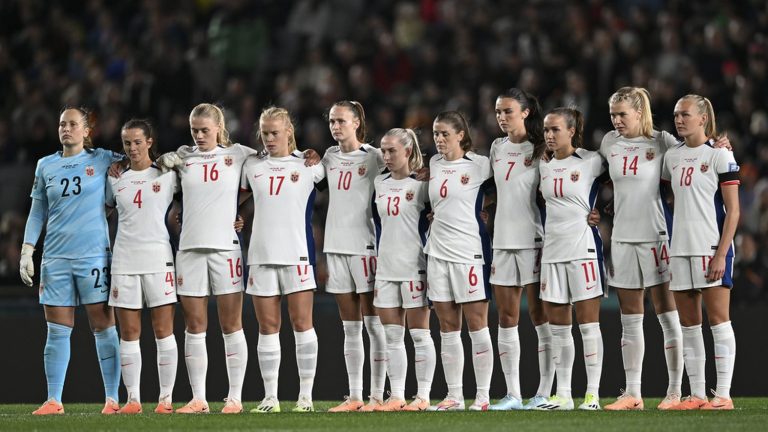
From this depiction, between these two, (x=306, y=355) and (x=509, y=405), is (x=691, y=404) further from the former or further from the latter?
(x=306, y=355)

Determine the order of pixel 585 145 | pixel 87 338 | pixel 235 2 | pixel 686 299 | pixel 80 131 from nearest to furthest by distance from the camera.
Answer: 1. pixel 686 299
2. pixel 80 131
3. pixel 87 338
4. pixel 585 145
5. pixel 235 2

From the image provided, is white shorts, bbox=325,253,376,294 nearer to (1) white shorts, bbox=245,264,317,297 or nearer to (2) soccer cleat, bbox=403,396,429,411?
(1) white shorts, bbox=245,264,317,297

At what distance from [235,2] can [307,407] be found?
961cm

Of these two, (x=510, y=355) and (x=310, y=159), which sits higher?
(x=310, y=159)

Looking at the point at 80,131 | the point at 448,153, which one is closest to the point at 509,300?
the point at 448,153

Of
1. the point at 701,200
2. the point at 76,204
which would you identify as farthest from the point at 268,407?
the point at 701,200

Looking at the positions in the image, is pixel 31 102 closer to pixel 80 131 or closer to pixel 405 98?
pixel 405 98

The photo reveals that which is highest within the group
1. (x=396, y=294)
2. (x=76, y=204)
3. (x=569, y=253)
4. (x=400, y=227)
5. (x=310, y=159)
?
(x=310, y=159)

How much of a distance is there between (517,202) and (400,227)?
0.87 metres

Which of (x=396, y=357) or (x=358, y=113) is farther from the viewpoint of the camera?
(x=358, y=113)

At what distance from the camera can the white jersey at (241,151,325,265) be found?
1015 centimetres

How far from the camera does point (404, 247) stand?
33.5 ft

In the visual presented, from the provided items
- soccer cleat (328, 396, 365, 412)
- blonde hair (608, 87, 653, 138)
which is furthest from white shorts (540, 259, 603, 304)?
soccer cleat (328, 396, 365, 412)

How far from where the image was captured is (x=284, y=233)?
1016 centimetres
